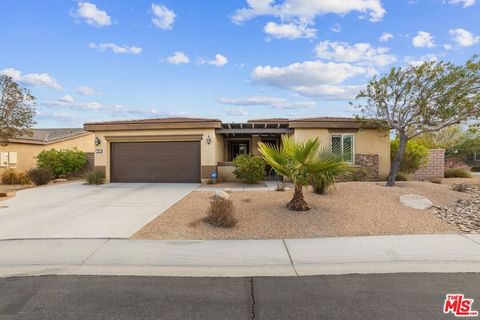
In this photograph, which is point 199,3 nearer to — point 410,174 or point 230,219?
point 230,219

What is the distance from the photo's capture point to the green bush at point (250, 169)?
14.8 metres

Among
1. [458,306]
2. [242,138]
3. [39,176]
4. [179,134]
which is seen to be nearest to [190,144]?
[179,134]

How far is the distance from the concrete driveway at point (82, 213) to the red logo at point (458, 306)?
5.91 m

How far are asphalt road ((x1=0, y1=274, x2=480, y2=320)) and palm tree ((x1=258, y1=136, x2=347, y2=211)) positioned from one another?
3512mm

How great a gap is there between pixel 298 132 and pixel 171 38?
8502mm

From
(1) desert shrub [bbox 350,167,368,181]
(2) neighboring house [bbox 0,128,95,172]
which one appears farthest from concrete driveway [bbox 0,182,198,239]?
(2) neighboring house [bbox 0,128,95,172]

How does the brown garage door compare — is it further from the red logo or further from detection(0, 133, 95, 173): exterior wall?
the red logo

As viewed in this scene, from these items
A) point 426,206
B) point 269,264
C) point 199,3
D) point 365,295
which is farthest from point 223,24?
point 365,295

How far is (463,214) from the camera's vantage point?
815cm

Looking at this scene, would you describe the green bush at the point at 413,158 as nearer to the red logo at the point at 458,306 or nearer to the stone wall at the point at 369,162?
the stone wall at the point at 369,162

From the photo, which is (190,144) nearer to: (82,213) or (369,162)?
(82,213)

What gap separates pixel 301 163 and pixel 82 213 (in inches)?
265

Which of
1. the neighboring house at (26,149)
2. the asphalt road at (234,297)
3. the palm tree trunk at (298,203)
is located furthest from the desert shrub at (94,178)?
the asphalt road at (234,297)

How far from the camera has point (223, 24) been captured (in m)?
15.3
